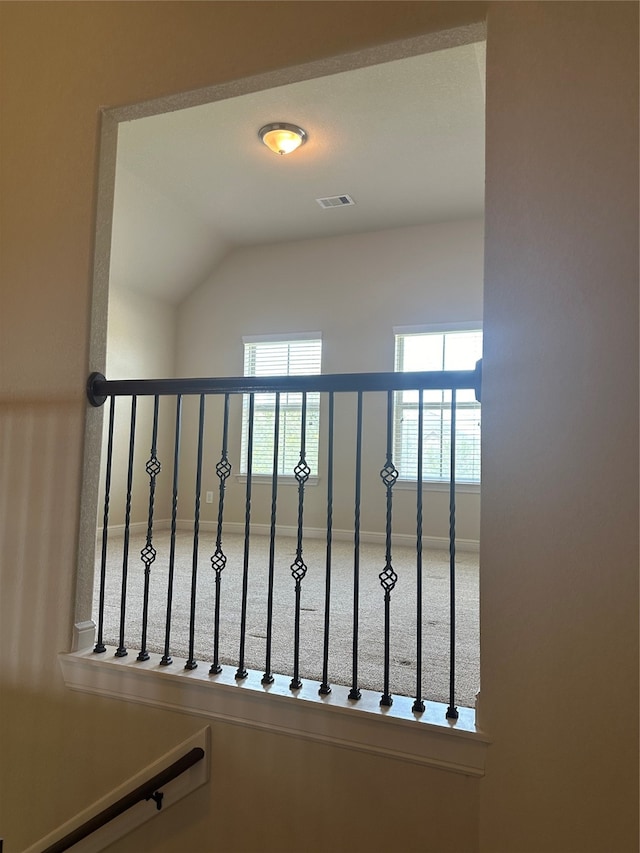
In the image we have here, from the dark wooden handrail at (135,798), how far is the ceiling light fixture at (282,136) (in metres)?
3.60

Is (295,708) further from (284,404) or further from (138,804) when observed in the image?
(284,404)

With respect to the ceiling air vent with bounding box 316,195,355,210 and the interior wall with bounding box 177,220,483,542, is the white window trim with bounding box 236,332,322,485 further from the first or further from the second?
the ceiling air vent with bounding box 316,195,355,210

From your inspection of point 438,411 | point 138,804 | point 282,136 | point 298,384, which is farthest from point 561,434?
point 438,411

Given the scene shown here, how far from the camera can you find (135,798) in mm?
1799

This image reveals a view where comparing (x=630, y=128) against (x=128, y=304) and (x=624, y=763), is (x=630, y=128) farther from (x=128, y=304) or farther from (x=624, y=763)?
(x=128, y=304)

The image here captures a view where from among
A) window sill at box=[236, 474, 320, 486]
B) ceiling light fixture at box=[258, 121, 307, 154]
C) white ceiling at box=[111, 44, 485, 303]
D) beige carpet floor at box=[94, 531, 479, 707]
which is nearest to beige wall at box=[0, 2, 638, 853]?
beige carpet floor at box=[94, 531, 479, 707]

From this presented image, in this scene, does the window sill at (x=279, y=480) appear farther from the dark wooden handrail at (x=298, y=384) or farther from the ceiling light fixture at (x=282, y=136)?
the dark wooden handrail at (x=298, y=384)

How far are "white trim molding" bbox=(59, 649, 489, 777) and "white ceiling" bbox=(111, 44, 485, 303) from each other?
118 inches

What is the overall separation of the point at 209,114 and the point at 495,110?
2.64m

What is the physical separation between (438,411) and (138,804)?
13.6 ft

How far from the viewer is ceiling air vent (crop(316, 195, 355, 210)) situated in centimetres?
479

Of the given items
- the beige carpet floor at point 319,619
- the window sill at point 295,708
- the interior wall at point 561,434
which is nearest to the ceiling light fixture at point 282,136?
the interior wall at point 561,434

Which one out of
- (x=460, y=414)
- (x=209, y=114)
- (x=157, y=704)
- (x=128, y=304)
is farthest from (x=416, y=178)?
(x=157, y=704)

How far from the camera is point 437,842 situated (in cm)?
150
